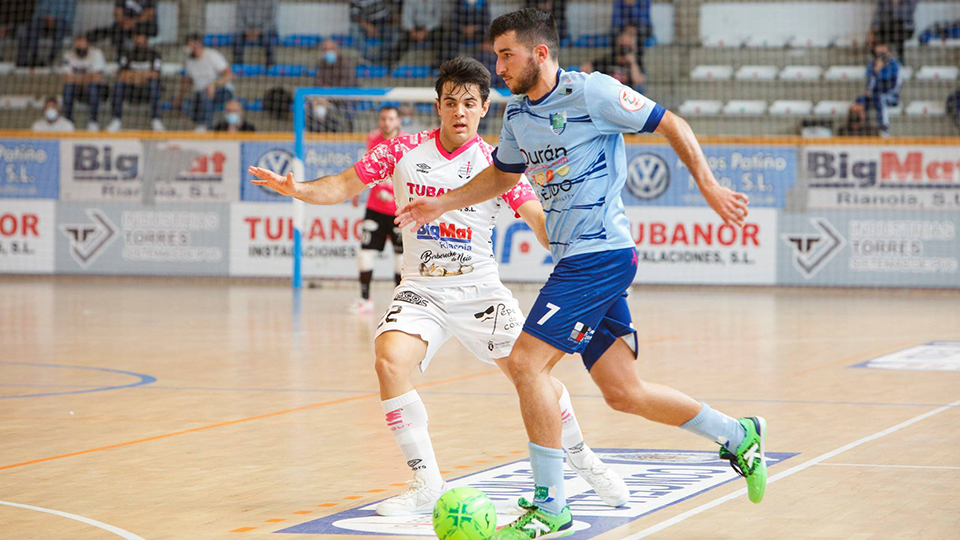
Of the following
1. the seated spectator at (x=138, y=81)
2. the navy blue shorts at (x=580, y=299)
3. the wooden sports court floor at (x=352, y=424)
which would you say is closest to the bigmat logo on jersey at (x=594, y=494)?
the wooden sports court floor at (x=352, y=424)

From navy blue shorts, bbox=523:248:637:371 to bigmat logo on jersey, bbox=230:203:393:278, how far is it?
1462cm

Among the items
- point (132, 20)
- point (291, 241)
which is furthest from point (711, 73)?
point (132, 20)

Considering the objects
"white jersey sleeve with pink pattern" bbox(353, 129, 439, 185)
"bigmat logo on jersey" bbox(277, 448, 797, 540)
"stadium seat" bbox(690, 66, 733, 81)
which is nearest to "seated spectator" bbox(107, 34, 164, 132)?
"stadium seat" bbox(690, 66, 733, 81)

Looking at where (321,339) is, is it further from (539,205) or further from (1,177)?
(1,177)

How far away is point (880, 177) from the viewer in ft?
61.7

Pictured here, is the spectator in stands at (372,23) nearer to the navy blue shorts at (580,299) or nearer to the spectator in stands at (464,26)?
the spectator in stands at (464,26)

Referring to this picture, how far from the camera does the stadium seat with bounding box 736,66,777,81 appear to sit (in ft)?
73.8

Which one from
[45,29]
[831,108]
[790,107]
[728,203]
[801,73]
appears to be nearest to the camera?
[728,203]

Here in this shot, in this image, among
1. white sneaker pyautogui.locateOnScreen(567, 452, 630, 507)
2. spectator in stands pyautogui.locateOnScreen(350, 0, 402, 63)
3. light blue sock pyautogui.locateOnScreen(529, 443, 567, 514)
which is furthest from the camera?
spectator in stands pyautogui.locateOnScreen(350, 0, 402, 63)

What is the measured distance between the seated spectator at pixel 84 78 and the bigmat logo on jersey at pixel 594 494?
17695 millimetres

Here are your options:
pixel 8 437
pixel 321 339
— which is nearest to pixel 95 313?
pixel 321 339

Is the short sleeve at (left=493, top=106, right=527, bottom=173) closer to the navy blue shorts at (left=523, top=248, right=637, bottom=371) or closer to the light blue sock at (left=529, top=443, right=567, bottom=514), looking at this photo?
the navy blue shorts at (left=523, top=248, right=637, bottom=371)

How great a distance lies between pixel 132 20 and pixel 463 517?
20.8m

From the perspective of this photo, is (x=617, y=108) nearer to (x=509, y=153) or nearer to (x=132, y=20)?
(x=509, y=153)
